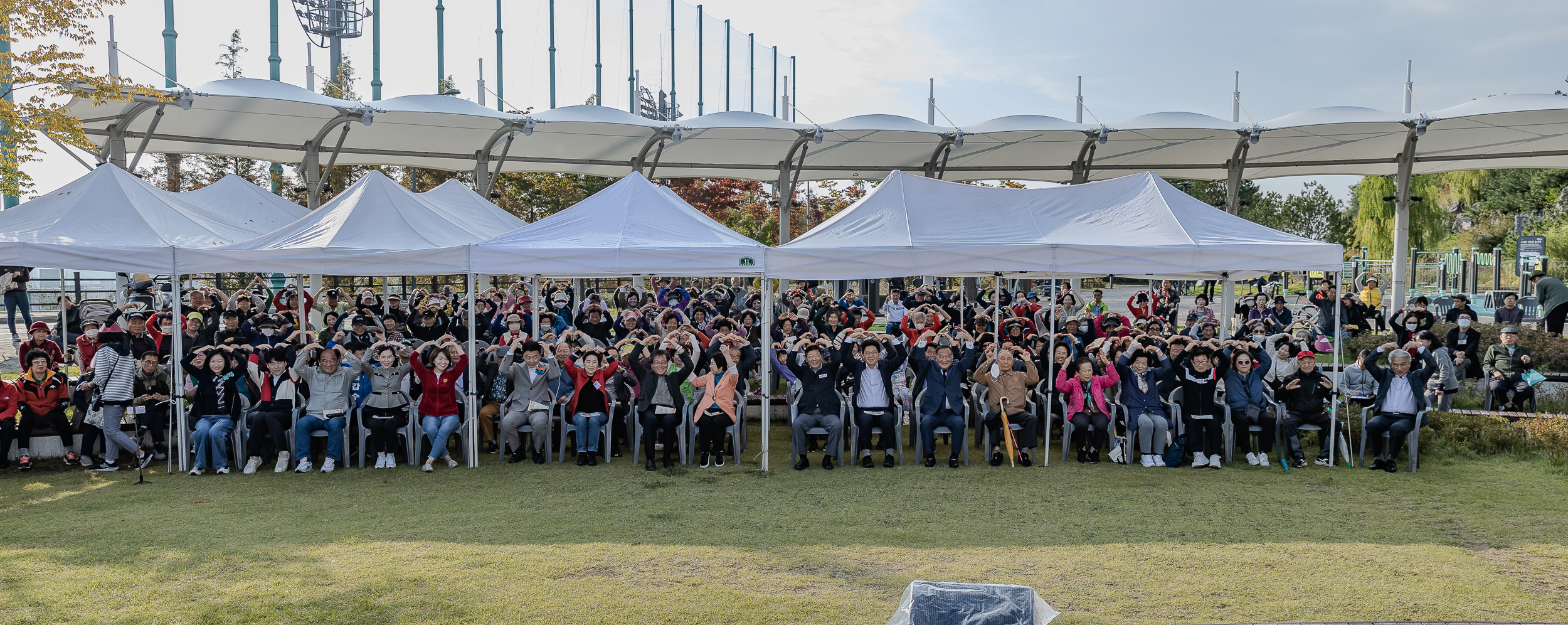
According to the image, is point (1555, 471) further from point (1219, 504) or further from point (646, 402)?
point (646, 402)

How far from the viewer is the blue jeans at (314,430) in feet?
25.9

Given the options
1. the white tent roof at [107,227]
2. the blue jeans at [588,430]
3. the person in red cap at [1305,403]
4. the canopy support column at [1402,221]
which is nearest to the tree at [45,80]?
the white tent roof at [107,227]

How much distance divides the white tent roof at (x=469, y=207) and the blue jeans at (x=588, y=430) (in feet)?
11.8

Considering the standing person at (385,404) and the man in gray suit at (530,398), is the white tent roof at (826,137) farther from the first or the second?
the man in gray suit at (530,398)

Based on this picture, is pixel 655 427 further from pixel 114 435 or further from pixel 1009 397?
pixel 114 435

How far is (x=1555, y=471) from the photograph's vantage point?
24.8 ft

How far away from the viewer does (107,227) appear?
8.82 meters

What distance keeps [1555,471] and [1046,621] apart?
7.12 meters

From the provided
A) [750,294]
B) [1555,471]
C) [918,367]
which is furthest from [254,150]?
[1555,471]

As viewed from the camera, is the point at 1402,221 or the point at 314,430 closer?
the point at 314,430

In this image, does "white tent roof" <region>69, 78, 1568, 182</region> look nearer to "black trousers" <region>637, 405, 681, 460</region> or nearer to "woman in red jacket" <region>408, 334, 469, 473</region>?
"woman in red jacket" <region>408, 334, 469, 473</region>

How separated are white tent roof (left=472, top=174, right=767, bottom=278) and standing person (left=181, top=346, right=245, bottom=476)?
2.33 meters

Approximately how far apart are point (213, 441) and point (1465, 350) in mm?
12931

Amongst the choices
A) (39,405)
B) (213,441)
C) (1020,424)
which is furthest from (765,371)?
(39,405)
